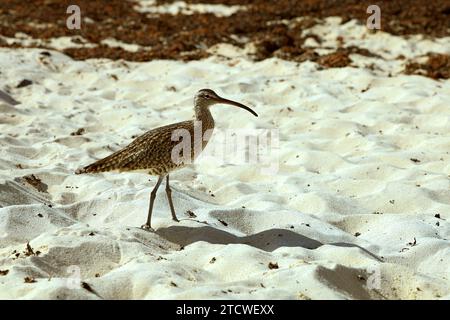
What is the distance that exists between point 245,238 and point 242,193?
1.47 meters

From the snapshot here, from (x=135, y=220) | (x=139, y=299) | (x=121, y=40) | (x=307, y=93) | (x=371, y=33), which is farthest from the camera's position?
(x=121, y=40)

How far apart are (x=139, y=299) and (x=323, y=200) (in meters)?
3.20

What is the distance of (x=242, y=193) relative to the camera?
8.03 meters

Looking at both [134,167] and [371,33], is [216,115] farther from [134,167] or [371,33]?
[371,33]

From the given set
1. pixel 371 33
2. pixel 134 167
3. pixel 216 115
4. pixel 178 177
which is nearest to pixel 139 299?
pixel 134 167

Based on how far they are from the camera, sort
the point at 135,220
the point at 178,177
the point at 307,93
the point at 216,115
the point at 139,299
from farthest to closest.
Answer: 1. the point at 307,93
2. the point at 216,115
3. the point at 178,177
4. the point at 135,220
5. the point at 139,299

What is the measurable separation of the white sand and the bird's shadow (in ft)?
0.07

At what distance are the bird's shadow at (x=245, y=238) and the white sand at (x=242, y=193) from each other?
0.8 inches

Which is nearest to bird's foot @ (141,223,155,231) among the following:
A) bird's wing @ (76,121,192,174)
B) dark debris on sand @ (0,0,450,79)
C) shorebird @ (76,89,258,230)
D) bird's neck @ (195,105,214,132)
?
shorebird @ (76,89,258,230)

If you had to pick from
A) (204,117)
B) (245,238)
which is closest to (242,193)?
(204,117)

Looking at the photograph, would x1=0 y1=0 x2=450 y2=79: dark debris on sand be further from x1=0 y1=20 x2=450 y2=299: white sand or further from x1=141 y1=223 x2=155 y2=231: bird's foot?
x1=141 y1=223 x2=155 y2=231: bird's foot

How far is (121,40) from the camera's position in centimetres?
1669

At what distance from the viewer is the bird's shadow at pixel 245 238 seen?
251 inches

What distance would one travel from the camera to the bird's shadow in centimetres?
637
